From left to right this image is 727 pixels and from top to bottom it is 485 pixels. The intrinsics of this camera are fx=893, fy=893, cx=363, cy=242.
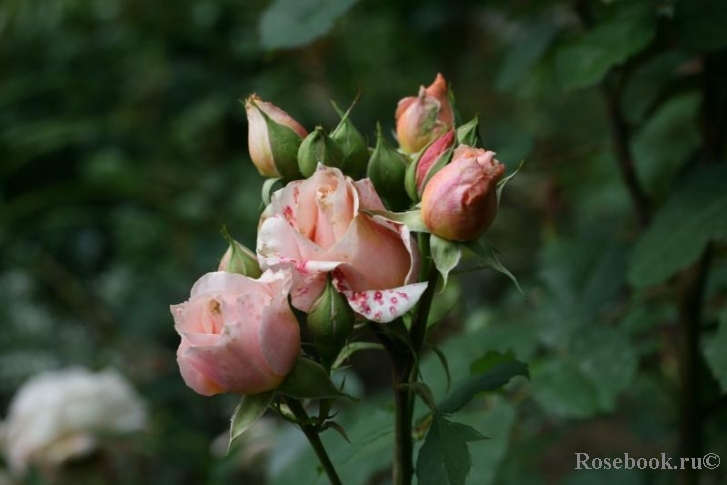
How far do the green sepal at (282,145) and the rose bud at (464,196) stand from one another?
12 cm

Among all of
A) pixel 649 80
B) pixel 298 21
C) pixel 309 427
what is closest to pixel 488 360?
pixel 309 427

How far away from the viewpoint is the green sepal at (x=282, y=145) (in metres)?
0.65

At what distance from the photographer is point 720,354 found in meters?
0.88

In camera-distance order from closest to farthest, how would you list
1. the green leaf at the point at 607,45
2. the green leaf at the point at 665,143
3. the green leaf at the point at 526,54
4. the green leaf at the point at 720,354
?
the green leaf at the point at 720,354, the green leaf at the point at 607,45, the green leaf at the point at 526,54, the green leaf at the point at 665,143

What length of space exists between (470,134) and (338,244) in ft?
0.44

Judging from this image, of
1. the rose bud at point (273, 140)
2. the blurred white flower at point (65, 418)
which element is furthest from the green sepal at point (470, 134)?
the blurred white flower at point (65, 418)

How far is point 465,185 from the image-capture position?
56 centimetres

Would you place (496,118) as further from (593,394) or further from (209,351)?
(209,351)

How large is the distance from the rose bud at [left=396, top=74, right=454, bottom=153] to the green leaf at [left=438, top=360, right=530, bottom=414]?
0.61 feet

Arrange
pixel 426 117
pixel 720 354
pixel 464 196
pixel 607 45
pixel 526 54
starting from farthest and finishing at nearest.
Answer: pixel 526 54, pixel 607 45, pixel 720 354, pixel 426 117, pixel 464 196

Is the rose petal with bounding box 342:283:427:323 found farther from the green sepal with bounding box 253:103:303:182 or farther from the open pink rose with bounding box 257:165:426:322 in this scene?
the green sepal with bounding box 253:103:303:182

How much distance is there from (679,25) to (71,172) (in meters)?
1.82

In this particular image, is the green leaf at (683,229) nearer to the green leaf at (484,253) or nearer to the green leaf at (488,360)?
the green leaf at (488,360)

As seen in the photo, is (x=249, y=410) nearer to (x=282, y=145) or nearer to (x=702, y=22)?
(x=282, y=145)
